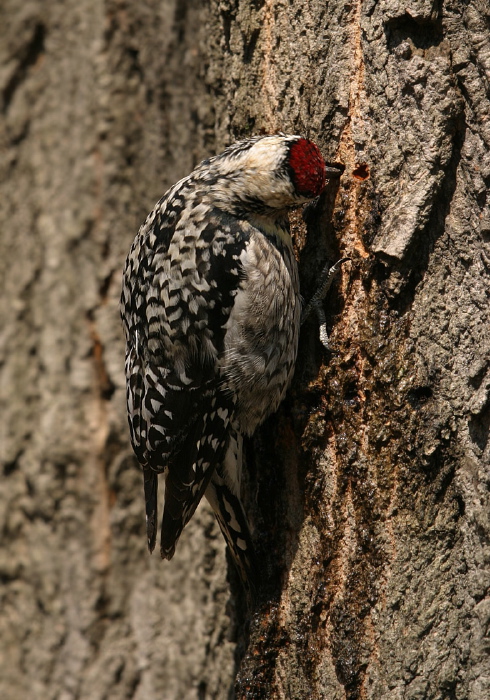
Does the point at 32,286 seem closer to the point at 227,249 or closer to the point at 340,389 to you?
the point at 227,249

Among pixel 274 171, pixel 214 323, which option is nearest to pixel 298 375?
pixel 214 323

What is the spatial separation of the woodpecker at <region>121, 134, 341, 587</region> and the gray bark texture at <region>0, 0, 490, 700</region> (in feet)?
0.49

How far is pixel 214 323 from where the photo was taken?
261cm

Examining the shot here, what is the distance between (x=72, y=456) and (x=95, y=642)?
91 cm

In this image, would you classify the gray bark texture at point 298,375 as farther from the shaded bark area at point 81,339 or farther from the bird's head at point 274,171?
the bird's head at point 274,171

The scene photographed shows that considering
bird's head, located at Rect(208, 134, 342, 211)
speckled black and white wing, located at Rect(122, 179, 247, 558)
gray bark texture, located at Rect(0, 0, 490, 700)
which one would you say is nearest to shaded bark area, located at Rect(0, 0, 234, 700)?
gray bark texture, located at Rect(0, 0, 490, 700)

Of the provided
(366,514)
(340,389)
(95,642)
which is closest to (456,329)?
(340,389)

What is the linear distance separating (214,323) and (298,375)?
14.1 inches

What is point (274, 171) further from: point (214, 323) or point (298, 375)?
point (298, 375)

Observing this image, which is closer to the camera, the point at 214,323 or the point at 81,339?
the point at 214,323

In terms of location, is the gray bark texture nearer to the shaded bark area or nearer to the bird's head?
the shaded bark area

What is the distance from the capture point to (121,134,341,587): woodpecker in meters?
2.61

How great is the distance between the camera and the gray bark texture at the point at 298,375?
2311 millimetres

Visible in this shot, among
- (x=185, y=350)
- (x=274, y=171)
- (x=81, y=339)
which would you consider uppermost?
(x=274, y=171)
